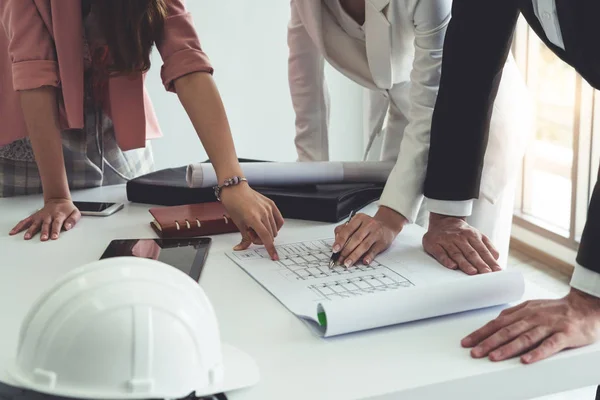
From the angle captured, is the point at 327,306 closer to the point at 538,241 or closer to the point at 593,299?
the point at 593,299

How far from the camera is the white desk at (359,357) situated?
2.47 ft

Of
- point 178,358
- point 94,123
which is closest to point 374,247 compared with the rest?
point 178,358

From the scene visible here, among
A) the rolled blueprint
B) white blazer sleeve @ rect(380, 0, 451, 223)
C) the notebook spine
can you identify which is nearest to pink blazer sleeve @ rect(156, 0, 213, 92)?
the rolled blueprint

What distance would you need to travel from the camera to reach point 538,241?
120 inches

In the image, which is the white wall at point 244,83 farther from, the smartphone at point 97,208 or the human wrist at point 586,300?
the human wrist at point 586,300

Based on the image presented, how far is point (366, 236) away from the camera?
1.13 metres

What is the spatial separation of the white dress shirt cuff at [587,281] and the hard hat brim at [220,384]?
0.40m

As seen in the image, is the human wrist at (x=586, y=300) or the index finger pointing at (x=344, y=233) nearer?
the human wrist at (x=586, y=300)

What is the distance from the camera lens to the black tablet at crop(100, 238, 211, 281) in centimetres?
112

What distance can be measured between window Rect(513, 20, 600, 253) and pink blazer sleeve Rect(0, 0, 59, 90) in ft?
6.82

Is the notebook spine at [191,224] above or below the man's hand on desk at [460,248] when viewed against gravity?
below

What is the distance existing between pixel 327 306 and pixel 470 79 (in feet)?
1.66

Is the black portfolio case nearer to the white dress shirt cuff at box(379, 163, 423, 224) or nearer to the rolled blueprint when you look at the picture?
the rolled blueprint

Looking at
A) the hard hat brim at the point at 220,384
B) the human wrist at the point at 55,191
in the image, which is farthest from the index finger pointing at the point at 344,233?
the human wrist at the point at 55,191
